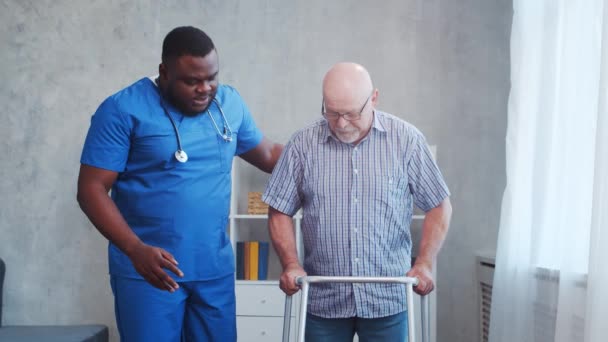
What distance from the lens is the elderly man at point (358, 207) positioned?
1.90 meters

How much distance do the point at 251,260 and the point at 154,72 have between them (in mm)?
1149

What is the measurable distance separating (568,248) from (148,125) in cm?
144

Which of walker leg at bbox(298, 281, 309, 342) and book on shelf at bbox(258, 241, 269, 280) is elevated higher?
walker leg at bbox(298, 281, 309, 342)

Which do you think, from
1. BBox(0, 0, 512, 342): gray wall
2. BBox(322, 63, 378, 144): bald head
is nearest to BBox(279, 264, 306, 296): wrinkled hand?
BBox(322, 63, 378, 144): bald head

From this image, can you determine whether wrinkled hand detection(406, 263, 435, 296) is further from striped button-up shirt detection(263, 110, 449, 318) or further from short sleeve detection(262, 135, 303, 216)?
short sleeve detection(262, 135, 303, 216)

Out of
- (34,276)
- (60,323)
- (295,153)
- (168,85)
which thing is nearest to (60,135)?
(34,276)

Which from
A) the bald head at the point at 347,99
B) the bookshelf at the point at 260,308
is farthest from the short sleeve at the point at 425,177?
the bookshelf at the point at 260,308

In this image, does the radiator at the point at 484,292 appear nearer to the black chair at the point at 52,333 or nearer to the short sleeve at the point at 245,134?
the short sleeve at the point at 245,134

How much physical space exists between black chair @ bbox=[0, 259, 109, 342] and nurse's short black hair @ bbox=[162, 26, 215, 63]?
1887mm

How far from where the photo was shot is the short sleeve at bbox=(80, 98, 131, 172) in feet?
6.61

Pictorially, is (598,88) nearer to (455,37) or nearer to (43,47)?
(455,37)

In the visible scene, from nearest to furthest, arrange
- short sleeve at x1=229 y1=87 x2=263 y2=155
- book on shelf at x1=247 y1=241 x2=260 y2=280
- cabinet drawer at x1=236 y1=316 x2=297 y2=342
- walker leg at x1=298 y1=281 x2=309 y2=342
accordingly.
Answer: walker leg at x1=298 y1=281 x2=309 y2=342 < short sleeve at x1=229 y1=87 x2=263 y2=155 < cabinet drawer at x1=236 y1=316 x2=297 y2=342 < book on shelf at x1=247 y1=241 x2=260 y2=280

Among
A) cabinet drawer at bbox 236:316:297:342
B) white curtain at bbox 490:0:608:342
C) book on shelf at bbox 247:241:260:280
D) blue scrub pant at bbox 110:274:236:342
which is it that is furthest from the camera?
book on shelf at bbox 247:241:260:280

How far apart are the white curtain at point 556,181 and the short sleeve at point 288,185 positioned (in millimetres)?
920
